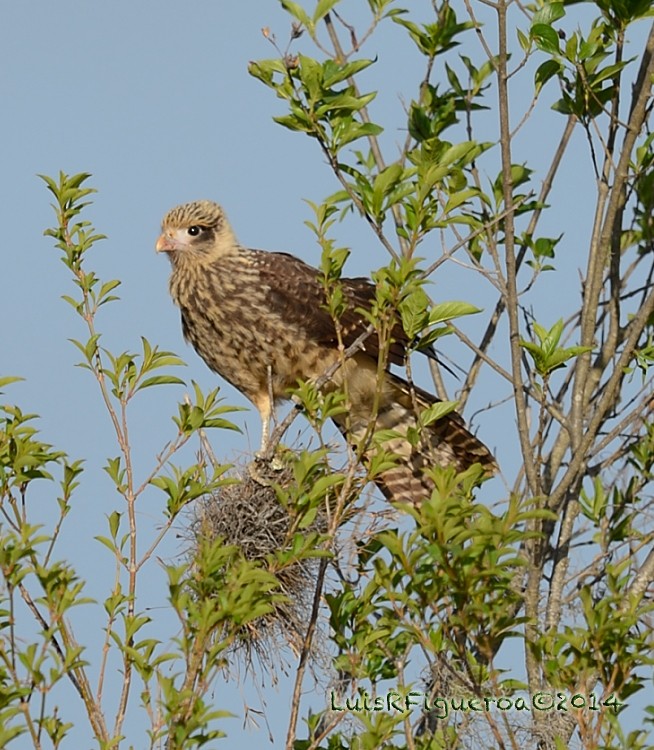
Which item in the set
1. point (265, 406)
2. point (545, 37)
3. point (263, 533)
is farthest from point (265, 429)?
point (545, 37)

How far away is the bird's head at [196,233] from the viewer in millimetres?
6340

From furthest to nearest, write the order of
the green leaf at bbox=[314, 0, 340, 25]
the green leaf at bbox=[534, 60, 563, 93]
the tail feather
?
the tail feather, the green leaf at bbox=[534, 60, 563, 93], the green leaf at bbox=[314, 0, 340, 25]

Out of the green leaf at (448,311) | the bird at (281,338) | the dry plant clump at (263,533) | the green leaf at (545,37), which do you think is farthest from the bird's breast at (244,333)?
the green leaf at (448,311)

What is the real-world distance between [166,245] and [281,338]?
795mm

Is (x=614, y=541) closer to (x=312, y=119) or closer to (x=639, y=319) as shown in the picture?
(x=639, y=319)

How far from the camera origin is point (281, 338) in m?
5.98

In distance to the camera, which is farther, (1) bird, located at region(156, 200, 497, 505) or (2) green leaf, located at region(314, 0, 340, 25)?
(1) bird, located at region(156, 200, 497, 505)


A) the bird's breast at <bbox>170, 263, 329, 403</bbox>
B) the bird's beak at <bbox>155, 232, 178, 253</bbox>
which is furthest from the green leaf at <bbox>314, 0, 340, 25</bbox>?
the bird's beak at <bbox>155, 232, 178, 253</bbox>

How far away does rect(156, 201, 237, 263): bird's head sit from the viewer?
250 inches

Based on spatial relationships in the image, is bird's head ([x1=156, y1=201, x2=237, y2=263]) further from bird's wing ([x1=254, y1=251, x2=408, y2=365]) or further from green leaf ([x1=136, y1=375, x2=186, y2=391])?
green leaf ([x1=136, y1=375, x2=186, y2=391])

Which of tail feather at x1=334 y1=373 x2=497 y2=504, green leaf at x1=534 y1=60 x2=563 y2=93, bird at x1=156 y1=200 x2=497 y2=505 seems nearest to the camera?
green leaf at x1=534 y1=60 x2=563 y2=93

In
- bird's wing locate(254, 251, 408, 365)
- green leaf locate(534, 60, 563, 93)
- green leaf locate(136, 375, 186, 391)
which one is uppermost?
bird's wing locate(254, 251, 408, 365)

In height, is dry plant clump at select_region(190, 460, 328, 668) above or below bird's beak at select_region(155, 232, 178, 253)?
below

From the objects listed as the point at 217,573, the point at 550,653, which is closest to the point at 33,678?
the point at 217,573
